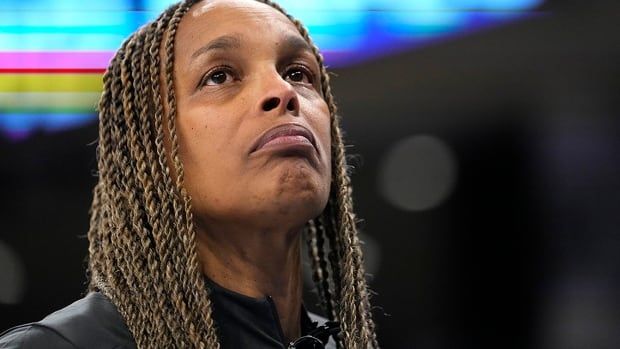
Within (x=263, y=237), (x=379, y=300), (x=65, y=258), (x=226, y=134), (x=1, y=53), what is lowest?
(x=379, y=300)

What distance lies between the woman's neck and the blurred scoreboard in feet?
4.23

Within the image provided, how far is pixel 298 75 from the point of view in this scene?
1776 mm

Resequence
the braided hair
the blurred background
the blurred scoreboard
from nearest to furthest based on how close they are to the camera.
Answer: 1. the braided hair
2. the blurred scoreboard
3. the blurred background

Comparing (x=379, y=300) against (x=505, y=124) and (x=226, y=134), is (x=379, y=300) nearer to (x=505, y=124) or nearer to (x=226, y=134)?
(x=505, y=124)

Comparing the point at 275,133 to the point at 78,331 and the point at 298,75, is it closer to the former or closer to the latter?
the point at 298,75

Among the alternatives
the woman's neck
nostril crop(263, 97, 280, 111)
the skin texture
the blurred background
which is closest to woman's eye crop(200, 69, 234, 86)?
the skin texture

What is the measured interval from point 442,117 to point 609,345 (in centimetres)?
102

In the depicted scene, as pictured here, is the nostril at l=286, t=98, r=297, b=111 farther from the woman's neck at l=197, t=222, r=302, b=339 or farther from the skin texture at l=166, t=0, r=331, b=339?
the woman's neck at l=197, t=222, r=302, b=339

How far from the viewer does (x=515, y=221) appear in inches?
116

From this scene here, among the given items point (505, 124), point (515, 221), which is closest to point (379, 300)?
point (515, 221)

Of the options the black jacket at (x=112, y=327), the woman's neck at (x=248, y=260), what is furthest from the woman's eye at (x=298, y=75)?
the black jacket at (x=112, y=327)

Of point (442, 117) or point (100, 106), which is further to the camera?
point (442, 117)

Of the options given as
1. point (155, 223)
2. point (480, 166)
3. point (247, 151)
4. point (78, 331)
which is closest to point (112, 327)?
point (78, 331)

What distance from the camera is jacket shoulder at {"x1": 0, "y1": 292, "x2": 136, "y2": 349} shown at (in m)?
1.41
